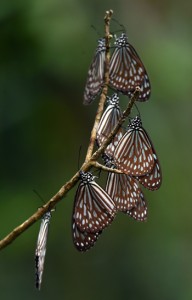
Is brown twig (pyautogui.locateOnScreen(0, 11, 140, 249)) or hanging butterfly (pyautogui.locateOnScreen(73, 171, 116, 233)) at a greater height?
brown twig (pyautogui.locateOnScreen(0, 11, 140, 249))

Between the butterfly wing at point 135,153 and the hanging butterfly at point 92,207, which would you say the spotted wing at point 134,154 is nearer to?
the butterfly wing at point 135,153

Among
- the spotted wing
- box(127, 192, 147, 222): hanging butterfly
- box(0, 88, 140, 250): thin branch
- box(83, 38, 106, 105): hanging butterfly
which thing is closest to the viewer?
box(0, 88, 140, 250): thin branch

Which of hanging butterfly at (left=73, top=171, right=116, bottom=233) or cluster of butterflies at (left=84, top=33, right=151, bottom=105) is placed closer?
hanging butterfly at (left=73, top=171, right=116, bottom=233)

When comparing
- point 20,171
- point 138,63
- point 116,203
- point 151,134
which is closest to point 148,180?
point 116,203

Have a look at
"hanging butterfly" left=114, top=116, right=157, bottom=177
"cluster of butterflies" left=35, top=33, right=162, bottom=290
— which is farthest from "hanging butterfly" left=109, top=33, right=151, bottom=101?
"hanging butterfly" left=114, top=116, right=157, bottom=177

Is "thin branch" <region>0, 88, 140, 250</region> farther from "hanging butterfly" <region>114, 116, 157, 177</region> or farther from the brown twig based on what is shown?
"hanging butterfly" <region>114, 116, 157, 177</region>

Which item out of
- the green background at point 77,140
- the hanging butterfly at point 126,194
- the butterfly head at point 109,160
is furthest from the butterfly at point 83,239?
the green background at point 77,140

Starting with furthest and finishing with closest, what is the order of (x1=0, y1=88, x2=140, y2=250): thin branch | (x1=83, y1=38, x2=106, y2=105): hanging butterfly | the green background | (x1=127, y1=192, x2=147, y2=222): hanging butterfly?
the green background < (x1=83, y1=38, x2=106, y2=105): hanging butterfly < (x1=127, y1=192, x2=147, y2=222): hanging butterfly < (x1=0, y1=88, x2=140, y2=250): thin branch

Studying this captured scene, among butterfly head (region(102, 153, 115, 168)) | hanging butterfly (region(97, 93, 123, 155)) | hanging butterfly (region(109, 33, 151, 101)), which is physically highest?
hanging butterfly (region(109, 33, 151, 101))
